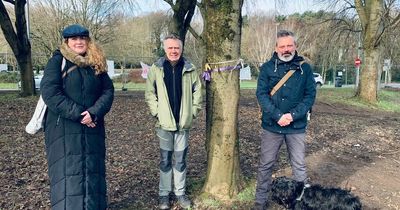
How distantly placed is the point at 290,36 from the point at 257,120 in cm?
746

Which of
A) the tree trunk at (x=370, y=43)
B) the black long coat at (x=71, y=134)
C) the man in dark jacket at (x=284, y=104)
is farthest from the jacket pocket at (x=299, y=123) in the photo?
the tree trunk at (x=370, y=43)

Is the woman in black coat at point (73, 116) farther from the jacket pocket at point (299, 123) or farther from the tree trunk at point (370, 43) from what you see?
the tree trunk at point (370, 43)

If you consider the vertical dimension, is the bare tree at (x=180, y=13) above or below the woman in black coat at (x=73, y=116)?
above

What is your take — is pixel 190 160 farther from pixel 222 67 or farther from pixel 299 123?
pixel 299 123

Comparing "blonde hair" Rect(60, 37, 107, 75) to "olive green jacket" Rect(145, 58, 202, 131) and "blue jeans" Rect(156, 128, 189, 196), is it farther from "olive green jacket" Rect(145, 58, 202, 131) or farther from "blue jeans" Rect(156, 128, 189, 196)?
"blue jeans" Rect(156, 128, 189, 196)

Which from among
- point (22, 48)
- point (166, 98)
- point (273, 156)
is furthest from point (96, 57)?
point (22, 48)

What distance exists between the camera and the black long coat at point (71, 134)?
12.2 ft

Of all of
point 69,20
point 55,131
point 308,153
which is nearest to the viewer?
point 55,131

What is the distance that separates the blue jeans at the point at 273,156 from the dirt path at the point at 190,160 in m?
0.37

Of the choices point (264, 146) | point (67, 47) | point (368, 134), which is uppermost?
point (67, 47)

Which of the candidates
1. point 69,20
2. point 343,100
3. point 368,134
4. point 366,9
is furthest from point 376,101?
point 69,20

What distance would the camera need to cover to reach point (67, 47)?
12.5 feet

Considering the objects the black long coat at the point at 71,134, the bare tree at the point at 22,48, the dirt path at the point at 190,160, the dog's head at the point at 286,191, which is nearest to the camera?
the black long coat at the point at 71,134

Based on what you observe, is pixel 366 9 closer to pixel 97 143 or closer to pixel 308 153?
pixel 308 153
